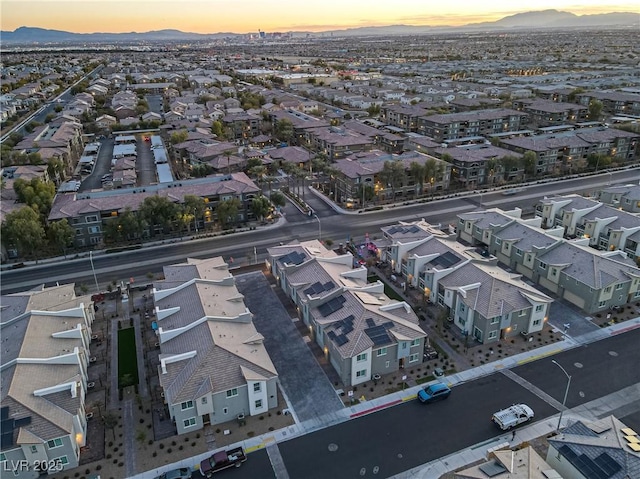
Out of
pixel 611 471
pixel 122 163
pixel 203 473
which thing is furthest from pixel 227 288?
pixel 122 163

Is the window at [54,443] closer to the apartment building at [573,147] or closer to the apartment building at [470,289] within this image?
the apartment building at [470,289]

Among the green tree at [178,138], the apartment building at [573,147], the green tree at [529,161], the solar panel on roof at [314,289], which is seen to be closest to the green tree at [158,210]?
the solar panel on roof at [314,289]

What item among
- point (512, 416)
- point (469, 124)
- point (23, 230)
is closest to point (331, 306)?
point (512, 416)

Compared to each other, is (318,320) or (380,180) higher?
(380,180)

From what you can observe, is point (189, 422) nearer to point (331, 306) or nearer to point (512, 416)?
point (331, 306)

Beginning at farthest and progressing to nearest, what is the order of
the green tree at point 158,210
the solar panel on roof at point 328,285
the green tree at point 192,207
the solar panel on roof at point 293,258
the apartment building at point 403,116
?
1. the apartment building at point 403,116
2. the green tree at point 192,207
3. the green tree at point 158,210
4. the solar panel on roof at point 293,258
5. the solar panel on roof at point 328,285

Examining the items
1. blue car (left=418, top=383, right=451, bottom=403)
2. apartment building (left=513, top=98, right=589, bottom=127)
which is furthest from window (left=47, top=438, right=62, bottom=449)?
apartment building (left=513, top=98, right=589, bottom=127)
